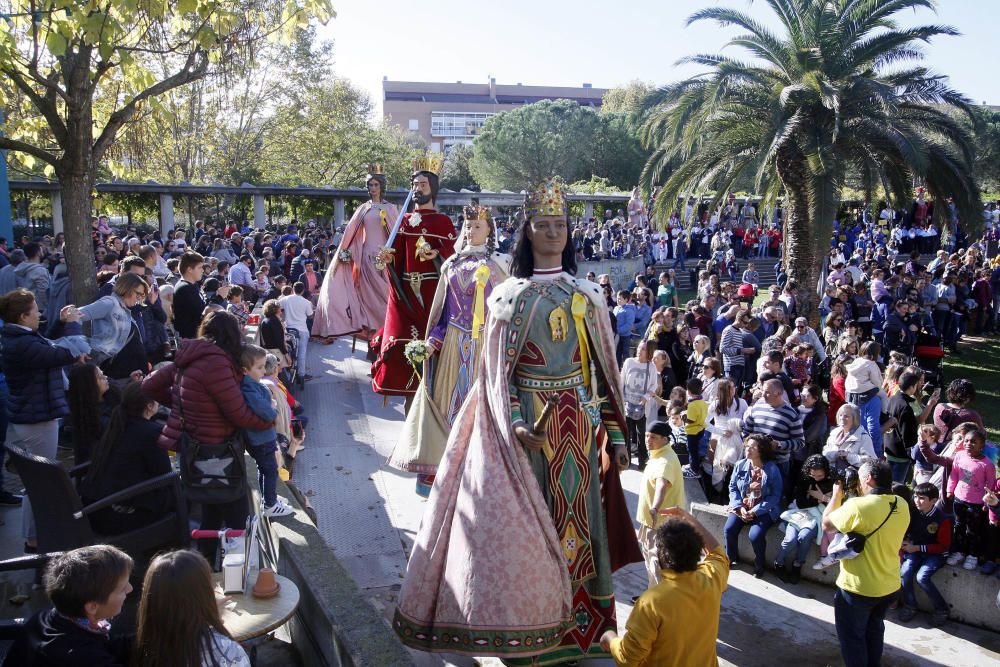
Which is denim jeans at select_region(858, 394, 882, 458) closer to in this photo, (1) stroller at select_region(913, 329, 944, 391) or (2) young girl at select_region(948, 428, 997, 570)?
(2) young girl at select_region(948, 428, 997, 570)

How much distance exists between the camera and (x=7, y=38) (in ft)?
20.9

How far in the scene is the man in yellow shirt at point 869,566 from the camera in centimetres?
483

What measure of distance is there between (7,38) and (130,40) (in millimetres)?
3500

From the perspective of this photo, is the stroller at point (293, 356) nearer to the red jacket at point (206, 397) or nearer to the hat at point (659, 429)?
the red jacket at point (206, 397)

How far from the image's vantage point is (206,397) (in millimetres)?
5020

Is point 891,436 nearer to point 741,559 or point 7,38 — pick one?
point 741,559

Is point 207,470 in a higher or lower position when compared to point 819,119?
lower

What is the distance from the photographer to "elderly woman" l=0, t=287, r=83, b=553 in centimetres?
593

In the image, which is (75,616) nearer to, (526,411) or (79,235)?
(526,411)

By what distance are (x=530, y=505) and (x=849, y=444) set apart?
3816mm

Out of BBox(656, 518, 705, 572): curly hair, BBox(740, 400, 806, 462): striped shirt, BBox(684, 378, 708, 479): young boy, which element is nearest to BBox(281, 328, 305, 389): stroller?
BBox(684, 378, 708, 479): young boy

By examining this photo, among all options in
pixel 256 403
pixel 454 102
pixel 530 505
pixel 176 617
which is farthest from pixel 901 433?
pixel 454 102

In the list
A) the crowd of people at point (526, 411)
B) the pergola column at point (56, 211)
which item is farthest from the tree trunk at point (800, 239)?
the pergola column at point (56, 211)

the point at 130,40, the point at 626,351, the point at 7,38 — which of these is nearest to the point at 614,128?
the point at 626,351
